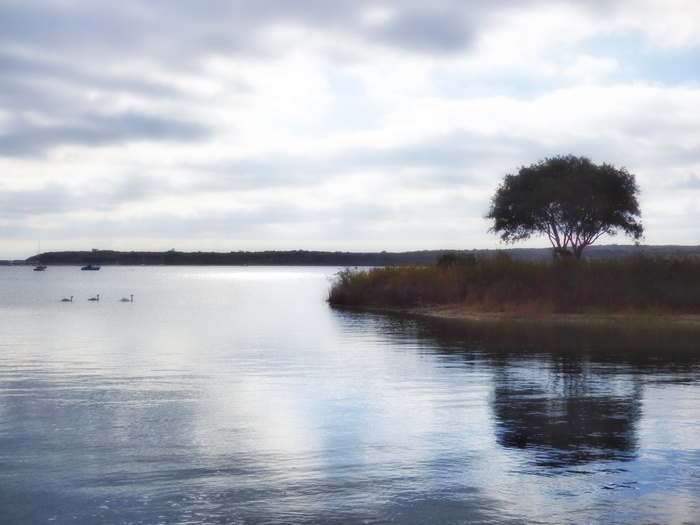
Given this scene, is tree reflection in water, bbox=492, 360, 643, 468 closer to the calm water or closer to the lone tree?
the calm water

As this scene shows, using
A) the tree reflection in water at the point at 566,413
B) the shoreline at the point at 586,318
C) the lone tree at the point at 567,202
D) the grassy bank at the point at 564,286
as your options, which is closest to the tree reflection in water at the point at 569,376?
the tree reflection in water at the point at 566,413

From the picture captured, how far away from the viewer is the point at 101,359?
1033 inches

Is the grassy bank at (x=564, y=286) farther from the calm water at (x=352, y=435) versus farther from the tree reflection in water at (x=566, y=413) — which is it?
the tree reflection in water at (x=566, y=413)

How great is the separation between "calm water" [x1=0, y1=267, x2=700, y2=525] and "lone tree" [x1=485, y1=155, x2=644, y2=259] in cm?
4464

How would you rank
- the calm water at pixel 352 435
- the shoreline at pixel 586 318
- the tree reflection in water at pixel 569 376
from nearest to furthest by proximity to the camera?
the calm water at pixel 352 435, the tree reflection in water at pixel 569 376, the shoreline at pixel 586 318

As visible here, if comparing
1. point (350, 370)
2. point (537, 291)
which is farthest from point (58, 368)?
point (537, 291)

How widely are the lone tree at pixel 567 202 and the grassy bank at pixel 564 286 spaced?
21138mm

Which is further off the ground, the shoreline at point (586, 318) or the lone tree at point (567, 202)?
the lone tree at point (567, 202)

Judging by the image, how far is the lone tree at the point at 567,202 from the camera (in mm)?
71750

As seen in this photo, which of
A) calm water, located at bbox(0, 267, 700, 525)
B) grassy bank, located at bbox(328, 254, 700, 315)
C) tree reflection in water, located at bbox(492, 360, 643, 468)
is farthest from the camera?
grassy bank, located at bbox(328, 254, 700, 315)

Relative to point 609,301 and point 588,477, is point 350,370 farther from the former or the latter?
point 609,301

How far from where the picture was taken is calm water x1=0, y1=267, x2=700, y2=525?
9.96 m

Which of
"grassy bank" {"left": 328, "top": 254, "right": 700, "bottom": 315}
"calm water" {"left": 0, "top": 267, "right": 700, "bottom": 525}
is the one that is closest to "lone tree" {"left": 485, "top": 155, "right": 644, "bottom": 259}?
"grassy bank" {"left": 328, "top": 254, "right": 700, "bottom": 315}

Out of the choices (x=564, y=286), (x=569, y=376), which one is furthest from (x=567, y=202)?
(x=569, y=376)
